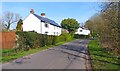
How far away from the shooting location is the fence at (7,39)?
85.2ft

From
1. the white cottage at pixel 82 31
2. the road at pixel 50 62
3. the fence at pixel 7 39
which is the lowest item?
the road at pixel 50 62

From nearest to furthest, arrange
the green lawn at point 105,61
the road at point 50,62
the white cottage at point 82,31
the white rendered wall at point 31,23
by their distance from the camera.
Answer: the green lawn at point 105,61, the road at point 50,62, the white rendered wall at point 31,23, the white cottage at point 82,31

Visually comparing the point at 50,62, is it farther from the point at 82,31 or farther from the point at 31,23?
the point at 82,31

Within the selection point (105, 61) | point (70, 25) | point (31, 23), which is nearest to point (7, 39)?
point (105, 61)

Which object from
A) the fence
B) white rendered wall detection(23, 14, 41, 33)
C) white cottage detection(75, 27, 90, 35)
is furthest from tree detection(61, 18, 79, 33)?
the fence

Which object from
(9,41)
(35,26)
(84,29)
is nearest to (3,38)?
(9,41)

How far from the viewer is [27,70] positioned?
11391 millimetres

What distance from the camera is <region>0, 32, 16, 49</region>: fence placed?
2598 cm

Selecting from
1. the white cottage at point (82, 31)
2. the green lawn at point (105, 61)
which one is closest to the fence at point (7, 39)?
the green lawn at point (105, 61)

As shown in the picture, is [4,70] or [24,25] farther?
[24,25]

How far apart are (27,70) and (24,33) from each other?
602 inches

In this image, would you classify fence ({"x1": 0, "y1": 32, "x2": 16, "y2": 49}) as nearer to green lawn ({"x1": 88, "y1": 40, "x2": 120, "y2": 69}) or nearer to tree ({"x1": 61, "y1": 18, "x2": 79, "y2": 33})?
green lawn ({"x1": 88, "y1": 40, "x2": 120, "y2": 69})

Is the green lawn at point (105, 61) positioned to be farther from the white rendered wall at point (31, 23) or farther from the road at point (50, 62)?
the white rendered wall at point (31, 23)

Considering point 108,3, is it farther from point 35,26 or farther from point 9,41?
point 35,26
